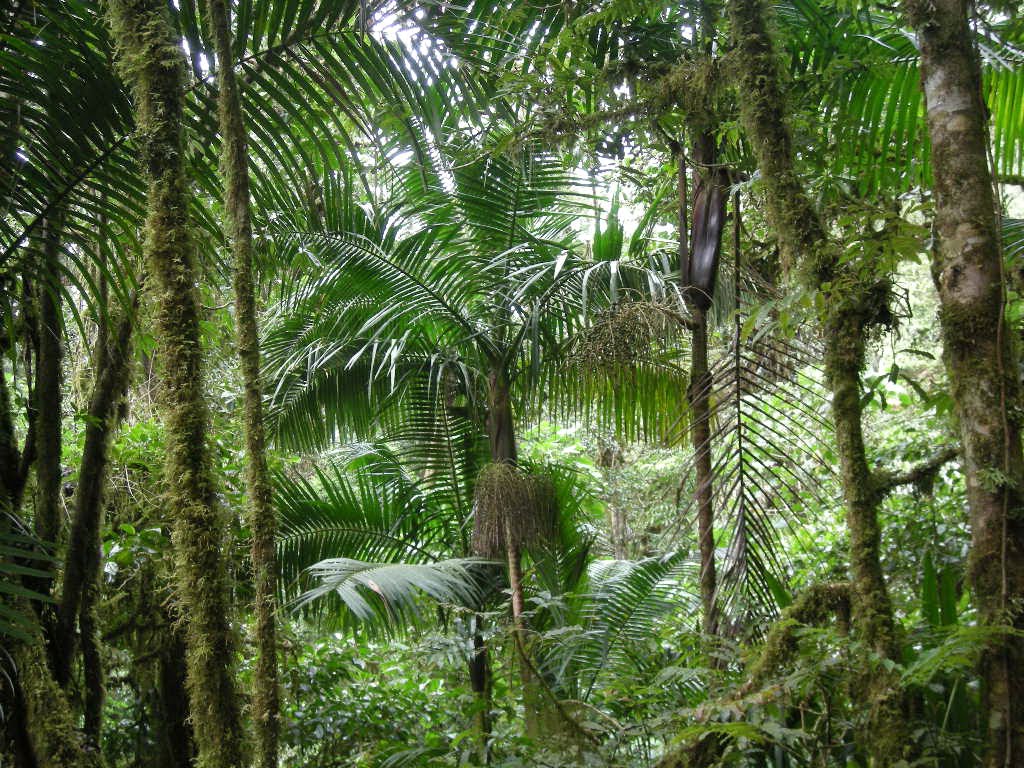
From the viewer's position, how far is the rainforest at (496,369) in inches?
78.4

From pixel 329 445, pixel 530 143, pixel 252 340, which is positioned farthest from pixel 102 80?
pixel 329 445

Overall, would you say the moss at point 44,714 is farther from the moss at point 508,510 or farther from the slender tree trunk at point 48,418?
the moss at point 508,510

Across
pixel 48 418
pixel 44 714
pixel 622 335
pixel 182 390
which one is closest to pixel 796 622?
pixel 622 335

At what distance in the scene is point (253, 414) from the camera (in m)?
2.05

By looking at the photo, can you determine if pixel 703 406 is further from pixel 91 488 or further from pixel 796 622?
pixel 91 488

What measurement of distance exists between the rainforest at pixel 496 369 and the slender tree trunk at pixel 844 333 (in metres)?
0.01

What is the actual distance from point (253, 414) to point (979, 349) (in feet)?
5.93

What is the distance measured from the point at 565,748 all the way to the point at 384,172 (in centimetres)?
376

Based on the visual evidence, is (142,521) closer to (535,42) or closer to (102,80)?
(102,80)

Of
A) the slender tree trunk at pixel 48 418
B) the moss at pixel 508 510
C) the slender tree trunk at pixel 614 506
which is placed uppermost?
the slender tree trunk at pixel 48 418

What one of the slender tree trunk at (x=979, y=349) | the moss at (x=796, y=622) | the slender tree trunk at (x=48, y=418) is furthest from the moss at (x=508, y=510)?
the slender tree trunk at (x=979, y=349)

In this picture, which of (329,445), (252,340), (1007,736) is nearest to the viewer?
(1007,736)

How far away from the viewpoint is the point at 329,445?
5.53 meters

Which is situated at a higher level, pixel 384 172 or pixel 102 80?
pixel 384 172
